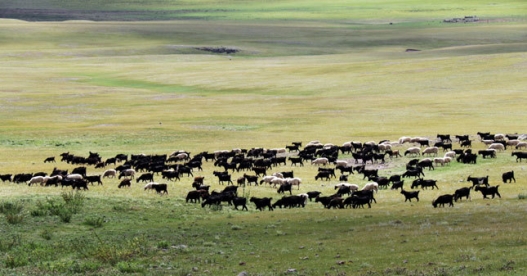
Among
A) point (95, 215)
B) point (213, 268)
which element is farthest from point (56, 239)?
point (213, 268)

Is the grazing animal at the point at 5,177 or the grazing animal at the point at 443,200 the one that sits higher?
the grazing animal at the point at 5,177

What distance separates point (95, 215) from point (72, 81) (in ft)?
265

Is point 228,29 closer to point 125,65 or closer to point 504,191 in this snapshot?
point 125,65

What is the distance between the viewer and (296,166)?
129 feet

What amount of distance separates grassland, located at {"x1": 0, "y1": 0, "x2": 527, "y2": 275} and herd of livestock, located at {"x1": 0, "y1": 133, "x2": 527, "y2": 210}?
0.65 m

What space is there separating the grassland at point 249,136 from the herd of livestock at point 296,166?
653mm

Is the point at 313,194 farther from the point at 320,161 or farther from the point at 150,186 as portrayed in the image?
the point at 320,161

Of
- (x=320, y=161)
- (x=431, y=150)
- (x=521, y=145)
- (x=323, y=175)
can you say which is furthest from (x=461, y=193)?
(x=521, y=145)

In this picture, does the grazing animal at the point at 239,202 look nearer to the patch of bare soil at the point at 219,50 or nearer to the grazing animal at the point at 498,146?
the grazing animal at the point at 498,146

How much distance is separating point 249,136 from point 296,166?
13705 millimetres

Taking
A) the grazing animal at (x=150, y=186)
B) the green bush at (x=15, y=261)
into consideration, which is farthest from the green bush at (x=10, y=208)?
the grazing animal at (x=150, y=186)

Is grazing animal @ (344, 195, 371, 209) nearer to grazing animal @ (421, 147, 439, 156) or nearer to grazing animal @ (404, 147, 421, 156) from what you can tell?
grazing animal @ (421, 147, 439, 156)

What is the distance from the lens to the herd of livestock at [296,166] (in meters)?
27.4

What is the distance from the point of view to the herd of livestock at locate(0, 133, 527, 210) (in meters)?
27.4
